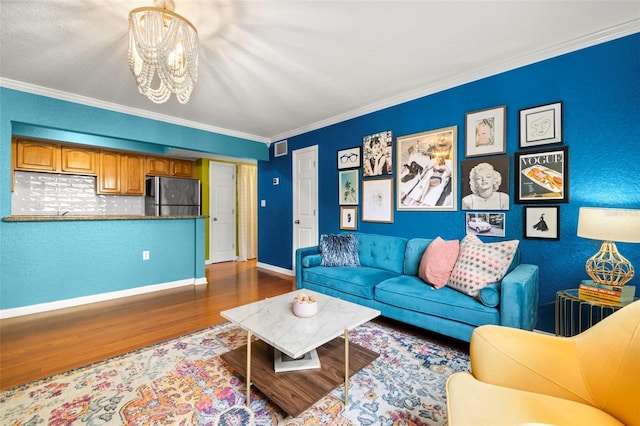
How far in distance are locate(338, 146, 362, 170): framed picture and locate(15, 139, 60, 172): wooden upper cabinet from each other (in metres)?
4.56

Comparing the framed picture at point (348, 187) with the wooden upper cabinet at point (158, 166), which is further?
the wooden upper cabinet at point (158, 166)

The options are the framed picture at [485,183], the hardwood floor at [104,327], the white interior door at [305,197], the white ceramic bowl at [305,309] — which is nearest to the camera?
the white ceramic bowl at [305,309]

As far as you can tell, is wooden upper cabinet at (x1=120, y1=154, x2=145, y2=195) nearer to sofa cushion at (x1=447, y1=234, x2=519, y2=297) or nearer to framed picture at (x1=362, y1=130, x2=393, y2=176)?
framed picture at (x1=362, y1=130, x2=393, y2=176)

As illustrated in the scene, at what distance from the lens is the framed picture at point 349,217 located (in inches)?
149

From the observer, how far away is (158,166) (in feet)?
17.5

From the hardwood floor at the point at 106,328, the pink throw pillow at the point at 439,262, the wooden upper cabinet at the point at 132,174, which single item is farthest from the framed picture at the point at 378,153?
the wooden upper cabinet at the point at 132,174

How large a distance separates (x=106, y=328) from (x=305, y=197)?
9.72ft

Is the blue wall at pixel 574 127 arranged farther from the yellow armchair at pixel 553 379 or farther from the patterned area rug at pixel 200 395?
the yellow armchair at pixel 553 379

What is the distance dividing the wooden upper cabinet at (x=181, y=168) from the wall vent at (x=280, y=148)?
2.10 metres

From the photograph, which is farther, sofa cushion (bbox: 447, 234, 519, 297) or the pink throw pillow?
the pink throw pillow

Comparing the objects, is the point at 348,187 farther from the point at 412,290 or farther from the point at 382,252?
the point at 412,290

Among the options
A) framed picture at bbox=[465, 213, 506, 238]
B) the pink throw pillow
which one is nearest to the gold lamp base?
framed picture at bbox=[465, 213, 506, 238]

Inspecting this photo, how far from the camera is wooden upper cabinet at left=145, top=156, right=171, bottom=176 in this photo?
5.21m

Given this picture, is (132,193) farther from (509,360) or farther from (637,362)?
(637,362)
